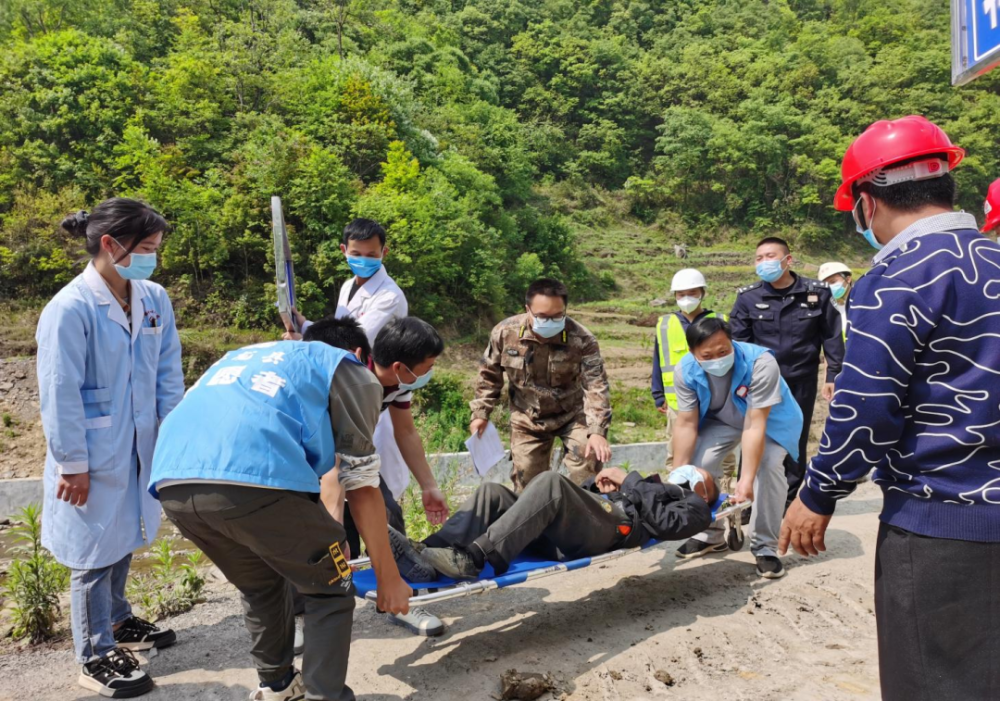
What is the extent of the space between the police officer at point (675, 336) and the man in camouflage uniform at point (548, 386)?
113cm

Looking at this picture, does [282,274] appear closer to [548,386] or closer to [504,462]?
[548,386]

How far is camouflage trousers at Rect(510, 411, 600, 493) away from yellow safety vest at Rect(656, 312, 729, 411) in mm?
1244

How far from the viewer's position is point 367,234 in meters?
4.24

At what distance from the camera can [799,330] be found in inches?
205

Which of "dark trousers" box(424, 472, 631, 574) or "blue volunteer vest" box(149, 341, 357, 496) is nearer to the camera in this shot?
"blue volunteer vest" box(149, 341, 357, 496)

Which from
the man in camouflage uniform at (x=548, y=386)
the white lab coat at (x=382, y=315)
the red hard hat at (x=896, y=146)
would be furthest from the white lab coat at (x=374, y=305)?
the red hard hat at (x=896, y=146)

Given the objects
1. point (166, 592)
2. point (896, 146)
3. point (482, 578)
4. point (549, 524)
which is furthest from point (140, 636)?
point (896, 146)

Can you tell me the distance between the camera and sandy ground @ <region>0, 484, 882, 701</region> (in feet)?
10.2

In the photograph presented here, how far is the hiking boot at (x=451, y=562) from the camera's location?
10.8 feet

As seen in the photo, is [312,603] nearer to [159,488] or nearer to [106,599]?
[159,488]

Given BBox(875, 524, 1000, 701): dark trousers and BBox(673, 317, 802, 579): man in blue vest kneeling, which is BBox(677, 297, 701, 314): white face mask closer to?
BBox(673, 317, 802, 579): man in blue vest kneeling

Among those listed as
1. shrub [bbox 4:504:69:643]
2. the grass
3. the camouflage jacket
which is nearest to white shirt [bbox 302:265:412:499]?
the camouflage jacket

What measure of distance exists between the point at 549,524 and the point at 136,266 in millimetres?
2322

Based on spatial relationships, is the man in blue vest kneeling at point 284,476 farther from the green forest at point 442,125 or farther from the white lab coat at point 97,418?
the green forest at point 442,125
